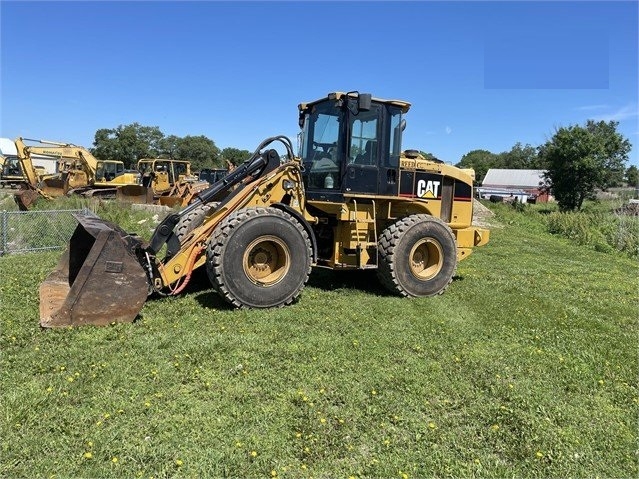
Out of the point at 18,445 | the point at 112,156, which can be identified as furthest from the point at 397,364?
the point at 112,156

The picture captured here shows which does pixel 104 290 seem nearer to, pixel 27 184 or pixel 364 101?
pixel 364 101

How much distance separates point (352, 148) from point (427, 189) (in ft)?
5.25

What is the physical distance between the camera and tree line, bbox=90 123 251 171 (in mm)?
72375

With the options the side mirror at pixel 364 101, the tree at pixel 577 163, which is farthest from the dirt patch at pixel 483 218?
the side mirror at pixel 364 101

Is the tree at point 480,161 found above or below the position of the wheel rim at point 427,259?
above

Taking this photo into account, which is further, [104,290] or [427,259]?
[427,259]

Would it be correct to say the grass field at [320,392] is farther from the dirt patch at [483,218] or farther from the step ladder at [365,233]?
the dirt patch at [483,218]

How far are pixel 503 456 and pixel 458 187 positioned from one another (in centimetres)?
563

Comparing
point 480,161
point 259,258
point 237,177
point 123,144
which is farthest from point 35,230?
point 480,161

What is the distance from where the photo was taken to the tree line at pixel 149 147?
72.4 metres

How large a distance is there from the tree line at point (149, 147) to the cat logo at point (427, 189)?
60711mm

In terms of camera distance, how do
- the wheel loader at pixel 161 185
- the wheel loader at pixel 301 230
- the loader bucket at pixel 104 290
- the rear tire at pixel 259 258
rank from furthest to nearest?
the wheel loader at pixel 161 185
the rear tire at pixel 259 258
the wheel loader at pixel 301 230
the loader bucket at pixel 104 290

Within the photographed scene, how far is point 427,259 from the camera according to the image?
7590mm

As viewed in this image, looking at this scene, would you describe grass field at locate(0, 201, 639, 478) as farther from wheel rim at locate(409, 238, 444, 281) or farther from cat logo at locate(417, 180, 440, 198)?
cat logo at locate(417, 180, 440, 198)
